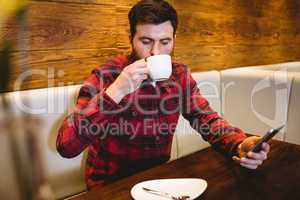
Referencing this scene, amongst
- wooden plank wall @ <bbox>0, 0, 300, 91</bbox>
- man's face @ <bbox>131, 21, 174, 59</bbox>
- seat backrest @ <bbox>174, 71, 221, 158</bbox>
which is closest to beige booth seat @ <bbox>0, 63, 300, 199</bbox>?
seat backrest @ <bbox>174, 71, 221, 158</bbox>

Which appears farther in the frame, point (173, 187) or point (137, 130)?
point (137, 130)

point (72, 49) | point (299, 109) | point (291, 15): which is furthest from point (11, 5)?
point (291, 15)

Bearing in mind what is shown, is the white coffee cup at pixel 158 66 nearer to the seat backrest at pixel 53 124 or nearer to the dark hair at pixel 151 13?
the dark hair at pixel 151 13

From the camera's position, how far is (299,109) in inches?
73.4

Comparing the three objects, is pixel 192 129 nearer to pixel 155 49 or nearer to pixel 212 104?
pixel 212 104

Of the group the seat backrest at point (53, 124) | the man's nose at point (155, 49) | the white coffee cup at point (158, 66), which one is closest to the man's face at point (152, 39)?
the man's nose at point (155, 49)

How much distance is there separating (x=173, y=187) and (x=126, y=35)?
1.19 m

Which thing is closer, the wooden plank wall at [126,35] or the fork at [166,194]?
the fork at [166,194]

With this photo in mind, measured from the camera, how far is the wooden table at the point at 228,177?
2.59 ft

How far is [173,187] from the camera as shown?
816mm

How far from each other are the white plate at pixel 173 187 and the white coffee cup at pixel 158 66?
33cm

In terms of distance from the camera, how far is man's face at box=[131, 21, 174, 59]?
3.88 ft

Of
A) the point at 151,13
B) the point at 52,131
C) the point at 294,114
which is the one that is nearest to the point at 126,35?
the point at 151,13

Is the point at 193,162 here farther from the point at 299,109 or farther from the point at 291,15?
the point at 291,15
